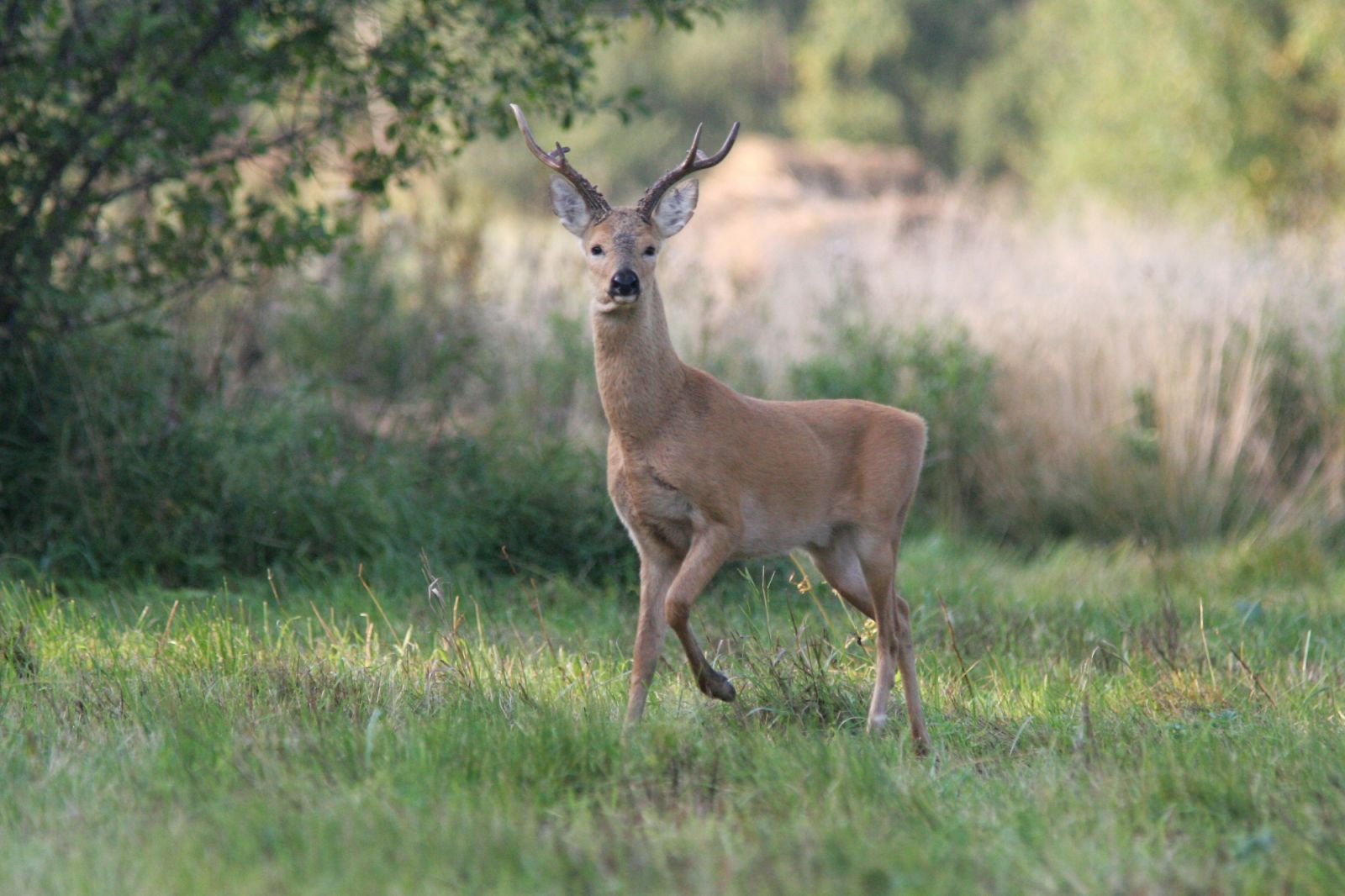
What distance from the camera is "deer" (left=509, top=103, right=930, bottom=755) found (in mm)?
4918

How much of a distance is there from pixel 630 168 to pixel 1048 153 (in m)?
9.92

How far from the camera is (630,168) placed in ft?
117

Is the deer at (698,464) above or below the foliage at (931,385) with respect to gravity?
above

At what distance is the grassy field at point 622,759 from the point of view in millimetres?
3479

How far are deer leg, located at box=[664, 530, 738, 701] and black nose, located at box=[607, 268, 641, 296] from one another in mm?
785

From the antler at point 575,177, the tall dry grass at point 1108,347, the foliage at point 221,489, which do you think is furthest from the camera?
the tall dry grass at point 1108,347

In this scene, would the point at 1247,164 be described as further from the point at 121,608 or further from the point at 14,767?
the point at 14,767

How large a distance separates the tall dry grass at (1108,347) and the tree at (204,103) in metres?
2.21

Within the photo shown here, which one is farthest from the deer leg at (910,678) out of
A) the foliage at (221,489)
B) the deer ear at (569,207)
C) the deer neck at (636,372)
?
the foliage at (221,489)

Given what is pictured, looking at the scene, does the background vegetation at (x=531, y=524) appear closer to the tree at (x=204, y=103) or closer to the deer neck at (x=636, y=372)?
the tree at (x=204, y=103)

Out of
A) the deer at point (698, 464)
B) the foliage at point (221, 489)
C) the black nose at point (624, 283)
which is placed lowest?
the foliage at point (221, 489)

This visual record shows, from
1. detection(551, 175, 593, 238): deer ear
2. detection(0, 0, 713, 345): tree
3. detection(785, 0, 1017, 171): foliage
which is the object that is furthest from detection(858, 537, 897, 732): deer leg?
detection(785, 0, 1017, 171): foliage

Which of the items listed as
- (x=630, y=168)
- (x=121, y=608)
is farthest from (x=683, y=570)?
(x=630, y=168)

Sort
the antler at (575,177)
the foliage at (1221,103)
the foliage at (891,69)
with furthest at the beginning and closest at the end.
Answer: the foliage at (891,69) < the foliage at (1221,103) < the antler at (575,177)
